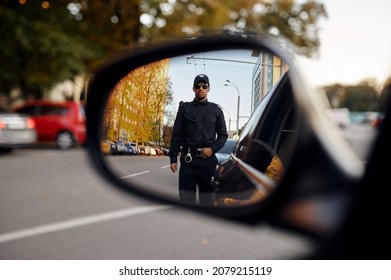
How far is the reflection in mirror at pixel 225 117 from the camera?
1047 millimetres

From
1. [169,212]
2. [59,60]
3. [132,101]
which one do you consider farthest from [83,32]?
[132,101]

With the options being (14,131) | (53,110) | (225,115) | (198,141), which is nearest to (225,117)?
(225,115)

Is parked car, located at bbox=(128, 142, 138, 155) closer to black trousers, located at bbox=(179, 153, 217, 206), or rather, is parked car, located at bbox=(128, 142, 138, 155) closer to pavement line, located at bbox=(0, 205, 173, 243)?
black trousers, located at bbox=(179, 153, 217, 206)

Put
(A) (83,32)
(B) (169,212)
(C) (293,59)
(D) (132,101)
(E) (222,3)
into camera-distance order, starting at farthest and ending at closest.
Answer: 1. (E) (222,3)
2. (A) (83,32)
3. (B) (169,212)
4. (D) (132,101)
5. (C) (293,59)

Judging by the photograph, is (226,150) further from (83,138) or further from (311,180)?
(83,138)

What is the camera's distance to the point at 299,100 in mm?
881

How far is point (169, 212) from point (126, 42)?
12043mm

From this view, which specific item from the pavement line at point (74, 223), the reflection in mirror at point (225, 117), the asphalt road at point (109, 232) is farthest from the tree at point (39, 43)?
the reflection in mirror at point (225, 117)

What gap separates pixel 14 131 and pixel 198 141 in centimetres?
1082

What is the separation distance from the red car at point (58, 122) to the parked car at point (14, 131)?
1.43m

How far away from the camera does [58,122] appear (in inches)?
522

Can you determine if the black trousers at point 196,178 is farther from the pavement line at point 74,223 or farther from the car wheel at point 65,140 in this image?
the car wheel at point 65,140

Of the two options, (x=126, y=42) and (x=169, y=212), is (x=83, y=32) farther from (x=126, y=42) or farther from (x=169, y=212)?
(x=169, y=212)

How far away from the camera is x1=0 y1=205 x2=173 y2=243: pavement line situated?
165 inches
